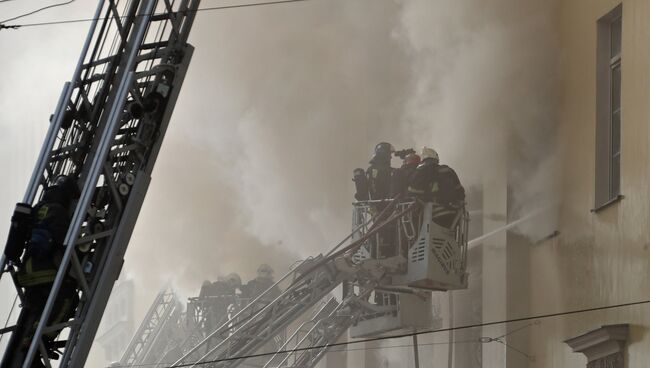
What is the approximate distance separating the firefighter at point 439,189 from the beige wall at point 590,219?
1.11 m

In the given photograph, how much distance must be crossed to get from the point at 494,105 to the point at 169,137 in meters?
7.35

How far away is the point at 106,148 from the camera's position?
9602 mm

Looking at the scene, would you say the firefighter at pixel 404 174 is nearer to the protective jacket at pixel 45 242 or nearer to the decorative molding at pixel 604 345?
the decorative molding at pixel 604 345

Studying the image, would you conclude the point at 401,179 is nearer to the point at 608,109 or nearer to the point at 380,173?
the point at 380,173

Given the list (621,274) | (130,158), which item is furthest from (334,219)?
(130,158)

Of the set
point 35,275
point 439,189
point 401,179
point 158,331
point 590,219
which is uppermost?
point 158,331

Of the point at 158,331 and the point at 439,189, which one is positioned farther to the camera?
the point at 158,331

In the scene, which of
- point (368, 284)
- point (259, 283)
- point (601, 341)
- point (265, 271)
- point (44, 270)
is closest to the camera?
point (44, 270)

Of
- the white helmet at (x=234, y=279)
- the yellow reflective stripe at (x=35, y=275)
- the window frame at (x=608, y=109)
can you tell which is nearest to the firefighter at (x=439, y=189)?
the window frame at (x=608, y=109)

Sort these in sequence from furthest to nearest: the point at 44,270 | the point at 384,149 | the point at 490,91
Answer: the point at 384,149, the point at 490,91, the point at 44,270

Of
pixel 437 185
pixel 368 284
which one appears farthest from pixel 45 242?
pixel 368 284

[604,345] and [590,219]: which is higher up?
[590,219]

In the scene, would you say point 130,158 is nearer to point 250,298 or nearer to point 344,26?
point 344,26

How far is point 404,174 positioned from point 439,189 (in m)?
0.87
